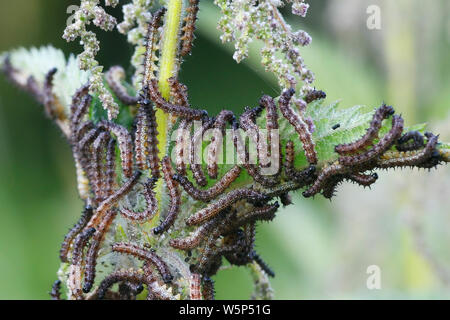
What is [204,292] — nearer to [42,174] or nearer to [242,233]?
[242,233]

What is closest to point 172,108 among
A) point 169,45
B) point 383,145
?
point 169,45

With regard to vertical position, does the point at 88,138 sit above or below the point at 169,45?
below

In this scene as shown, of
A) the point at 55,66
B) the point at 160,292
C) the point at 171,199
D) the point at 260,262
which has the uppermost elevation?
the point at 55,66

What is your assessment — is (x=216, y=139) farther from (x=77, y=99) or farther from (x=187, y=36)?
(x=77, y=99)

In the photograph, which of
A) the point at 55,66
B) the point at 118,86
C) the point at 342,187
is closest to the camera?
the point at 118,86

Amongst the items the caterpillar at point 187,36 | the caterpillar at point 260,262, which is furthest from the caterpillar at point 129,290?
the caterpillar at point 187,36
